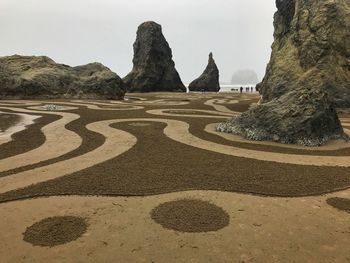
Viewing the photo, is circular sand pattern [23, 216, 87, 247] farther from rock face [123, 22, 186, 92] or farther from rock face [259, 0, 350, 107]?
rock face [123, 22, 186, 92]

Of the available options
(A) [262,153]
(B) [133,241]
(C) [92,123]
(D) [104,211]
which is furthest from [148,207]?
(C) [92,123]

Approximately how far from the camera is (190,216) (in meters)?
9.55

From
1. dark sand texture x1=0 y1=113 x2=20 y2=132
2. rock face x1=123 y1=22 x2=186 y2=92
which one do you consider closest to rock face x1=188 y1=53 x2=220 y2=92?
rock face x1=123 y1=22 x2=186 y2=92

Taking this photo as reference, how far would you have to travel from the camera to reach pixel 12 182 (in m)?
12.3

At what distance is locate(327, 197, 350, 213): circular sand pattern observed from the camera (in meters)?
10.2

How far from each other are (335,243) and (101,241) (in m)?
5.03

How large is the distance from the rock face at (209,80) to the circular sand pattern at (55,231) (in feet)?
314

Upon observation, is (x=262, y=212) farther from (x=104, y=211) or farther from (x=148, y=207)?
(x=104, y=211)

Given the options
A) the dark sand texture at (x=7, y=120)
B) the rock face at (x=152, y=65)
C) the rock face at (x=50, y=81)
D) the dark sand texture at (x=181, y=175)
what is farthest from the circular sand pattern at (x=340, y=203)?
the rock face at (x=152, y=65)

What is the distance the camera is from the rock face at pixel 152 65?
8975 centimetres

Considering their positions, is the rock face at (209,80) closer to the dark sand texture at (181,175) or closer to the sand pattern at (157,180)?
the sand pattern at (157,180)

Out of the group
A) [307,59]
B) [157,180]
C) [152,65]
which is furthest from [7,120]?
[152,65]

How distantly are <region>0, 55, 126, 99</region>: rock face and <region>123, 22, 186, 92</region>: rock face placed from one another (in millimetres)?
34004

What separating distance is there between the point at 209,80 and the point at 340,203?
94.8 meters
